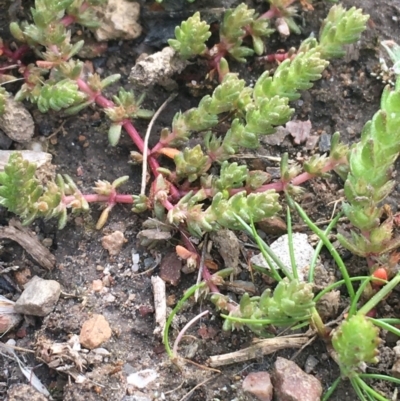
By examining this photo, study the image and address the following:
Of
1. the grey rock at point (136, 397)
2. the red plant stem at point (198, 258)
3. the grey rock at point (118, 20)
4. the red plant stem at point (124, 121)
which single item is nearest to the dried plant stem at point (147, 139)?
the red plant stem at point (124, 121)

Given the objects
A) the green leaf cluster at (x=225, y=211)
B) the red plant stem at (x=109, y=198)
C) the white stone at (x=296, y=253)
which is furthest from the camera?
the red plant stem at (x=109, y=198)

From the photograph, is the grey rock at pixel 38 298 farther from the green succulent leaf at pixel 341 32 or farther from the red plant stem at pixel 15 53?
the green succulent leaf at pixel 341 32

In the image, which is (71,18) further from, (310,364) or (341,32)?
(310,364)

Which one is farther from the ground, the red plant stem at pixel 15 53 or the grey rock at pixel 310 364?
the red plant stem at pixel 15 53

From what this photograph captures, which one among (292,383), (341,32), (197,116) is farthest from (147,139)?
(292,383)

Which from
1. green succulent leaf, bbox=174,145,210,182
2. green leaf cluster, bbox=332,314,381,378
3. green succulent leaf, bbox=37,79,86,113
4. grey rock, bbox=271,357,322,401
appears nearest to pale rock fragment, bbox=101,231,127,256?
green succulent leaf, bbox=174,145,210,182

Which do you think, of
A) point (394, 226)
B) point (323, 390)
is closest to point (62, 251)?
point (323, 390)
